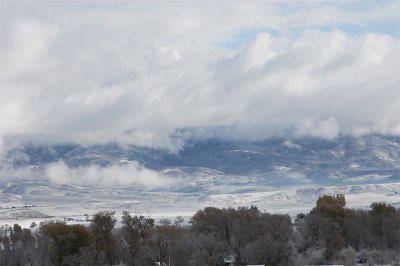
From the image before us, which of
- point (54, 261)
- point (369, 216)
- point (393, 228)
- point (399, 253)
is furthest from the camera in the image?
point (369, 216)

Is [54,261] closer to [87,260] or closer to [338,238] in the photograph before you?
[87,260]

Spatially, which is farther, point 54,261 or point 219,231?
point 219,231

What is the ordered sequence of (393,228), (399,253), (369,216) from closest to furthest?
(399,253) → (393,228) → (369,216)

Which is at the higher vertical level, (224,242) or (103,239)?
(103,239)

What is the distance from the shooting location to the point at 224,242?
8569 cm

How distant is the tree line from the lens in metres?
78.2

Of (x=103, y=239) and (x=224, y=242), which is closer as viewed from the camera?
(x=224, y=242)

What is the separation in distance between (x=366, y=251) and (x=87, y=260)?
93.8ft

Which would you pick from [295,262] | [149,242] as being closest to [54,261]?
[149,242]

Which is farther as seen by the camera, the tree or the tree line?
the tree

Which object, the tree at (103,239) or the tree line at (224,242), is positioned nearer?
the tree line at (224,242)

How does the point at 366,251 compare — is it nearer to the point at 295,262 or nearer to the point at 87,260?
the point at 295,262

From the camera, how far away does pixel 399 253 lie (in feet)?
255

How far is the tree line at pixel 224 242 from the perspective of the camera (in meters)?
78.2
